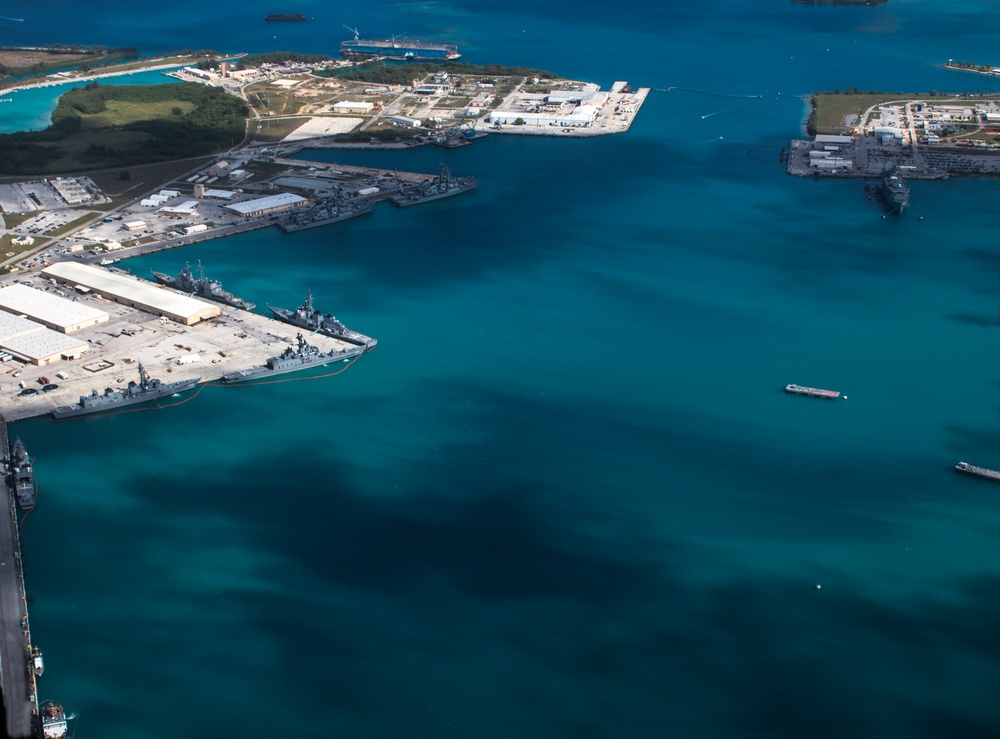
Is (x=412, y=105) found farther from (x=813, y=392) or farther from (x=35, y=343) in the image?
(x=813, y=392)

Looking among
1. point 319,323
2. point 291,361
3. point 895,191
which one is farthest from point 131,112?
point 895,191

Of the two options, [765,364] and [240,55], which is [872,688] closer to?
[765,364]

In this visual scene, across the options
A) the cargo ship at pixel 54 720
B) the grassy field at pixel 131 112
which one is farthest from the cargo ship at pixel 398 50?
the cargo ship at pixel 54 720

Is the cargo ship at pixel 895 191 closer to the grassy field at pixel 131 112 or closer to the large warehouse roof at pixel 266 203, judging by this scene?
the large warehouse roof at pixel 266 203

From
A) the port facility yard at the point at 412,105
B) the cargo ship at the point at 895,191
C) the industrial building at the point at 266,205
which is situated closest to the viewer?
the industrial building at the point at 266,205

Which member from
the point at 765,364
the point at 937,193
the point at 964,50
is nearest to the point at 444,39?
the point at 964,50
